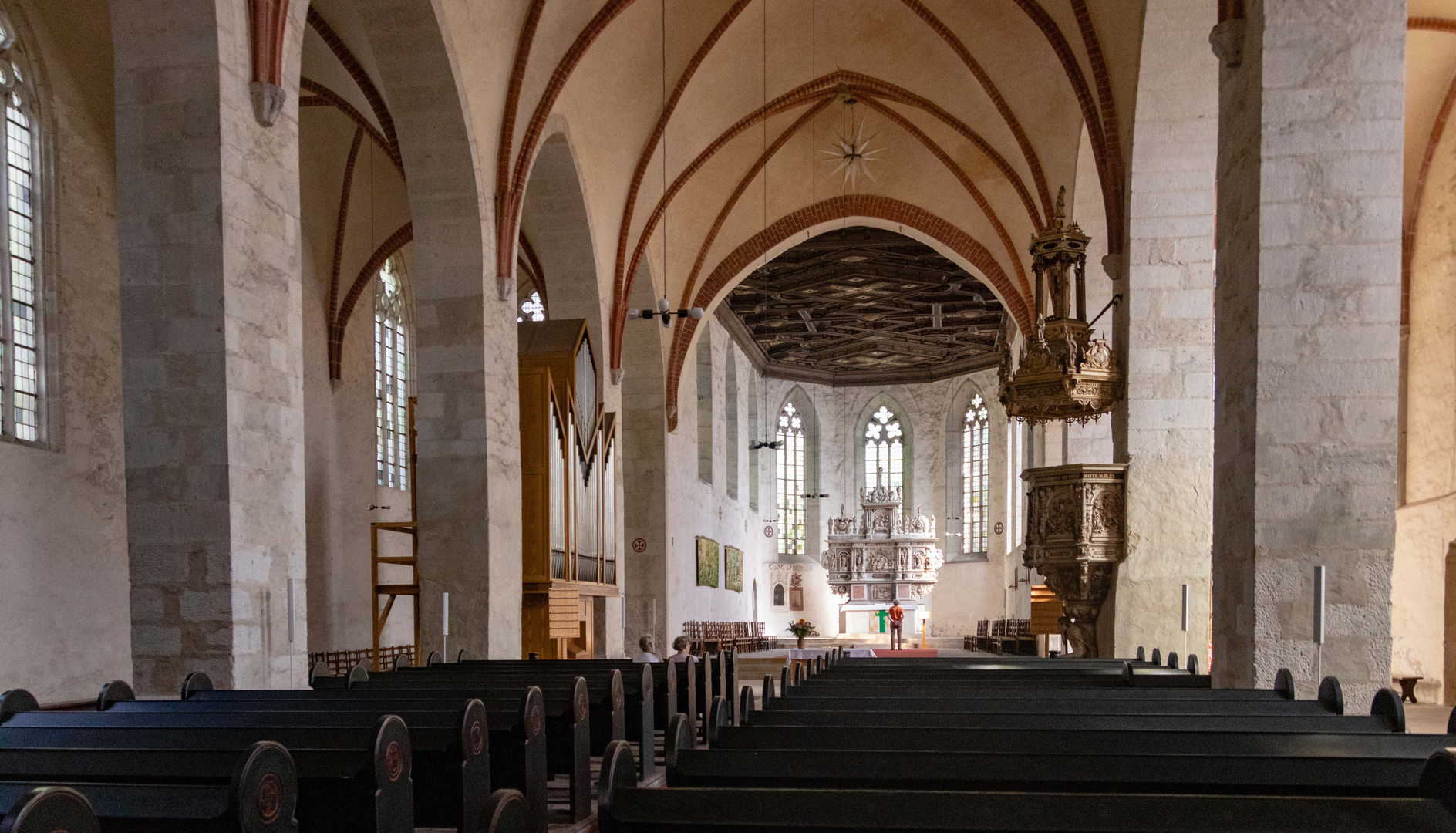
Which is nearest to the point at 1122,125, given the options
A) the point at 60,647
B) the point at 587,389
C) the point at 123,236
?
the point at 587,389

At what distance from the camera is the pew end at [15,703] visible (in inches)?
166

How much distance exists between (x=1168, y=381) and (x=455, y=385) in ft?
22.6

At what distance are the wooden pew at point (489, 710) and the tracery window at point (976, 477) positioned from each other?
2676 centimetres

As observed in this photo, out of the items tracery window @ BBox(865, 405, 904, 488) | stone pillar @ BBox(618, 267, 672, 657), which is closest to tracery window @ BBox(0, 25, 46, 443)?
stone pillar @ BBox(618, 267, 672, 657)

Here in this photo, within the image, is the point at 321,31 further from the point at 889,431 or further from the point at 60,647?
the point at 889,431

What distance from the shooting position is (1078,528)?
438 inches

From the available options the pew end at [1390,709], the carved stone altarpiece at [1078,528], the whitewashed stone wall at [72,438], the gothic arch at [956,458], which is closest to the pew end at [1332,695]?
the pew end at [1390,709]

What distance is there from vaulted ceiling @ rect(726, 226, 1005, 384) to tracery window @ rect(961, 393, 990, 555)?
4.72ft

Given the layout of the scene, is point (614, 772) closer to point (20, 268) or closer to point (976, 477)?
point (20, 268)

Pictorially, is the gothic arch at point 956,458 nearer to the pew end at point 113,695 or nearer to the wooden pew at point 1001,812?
the pew end at point 113,695

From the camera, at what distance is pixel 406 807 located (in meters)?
3.21

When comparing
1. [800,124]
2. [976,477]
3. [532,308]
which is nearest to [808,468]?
[976,477]

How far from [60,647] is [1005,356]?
9.38 m

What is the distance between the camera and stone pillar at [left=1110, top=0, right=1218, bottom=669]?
10961mm
